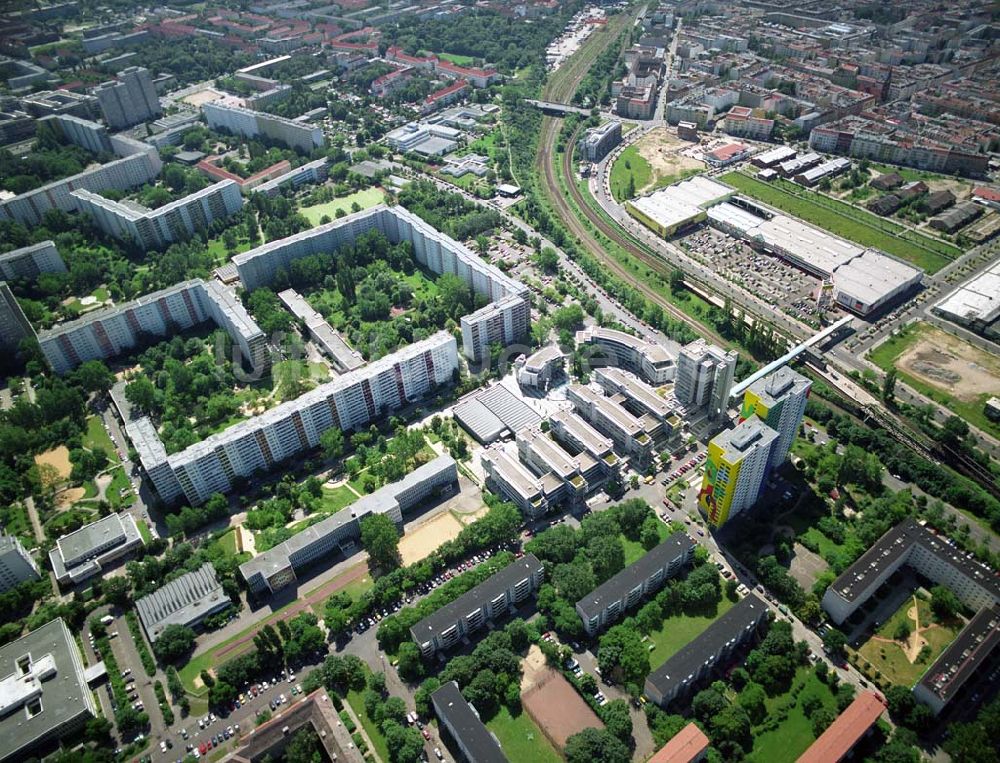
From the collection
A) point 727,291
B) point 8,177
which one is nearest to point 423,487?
point 727,291

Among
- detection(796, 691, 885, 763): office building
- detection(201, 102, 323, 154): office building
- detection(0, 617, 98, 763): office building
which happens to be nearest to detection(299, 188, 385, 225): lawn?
detection(201, 102, 323, 154): office building

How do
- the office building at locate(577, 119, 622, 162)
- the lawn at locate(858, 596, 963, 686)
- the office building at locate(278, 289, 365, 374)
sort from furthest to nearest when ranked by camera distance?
the office building at locate(577, 119, 622, 162) < the office building at locate(278, 289, 365, 374) < the lawn at locate(858, 596, 963, 686)

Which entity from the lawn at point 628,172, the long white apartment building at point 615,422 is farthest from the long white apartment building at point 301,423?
the lawn at point 628,172

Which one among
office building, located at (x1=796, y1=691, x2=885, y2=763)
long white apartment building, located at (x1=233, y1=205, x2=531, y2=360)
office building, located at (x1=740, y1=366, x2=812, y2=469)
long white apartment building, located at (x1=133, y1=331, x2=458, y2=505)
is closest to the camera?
office building, located at (x1=796, y1=691, x2=885, y2=763)

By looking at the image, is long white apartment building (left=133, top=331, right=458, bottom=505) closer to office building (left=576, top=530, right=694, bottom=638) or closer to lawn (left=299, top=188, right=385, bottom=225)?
office building (left=576, top=530, right=694, bottom=638)

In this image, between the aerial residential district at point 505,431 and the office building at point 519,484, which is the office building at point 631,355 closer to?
the aerial residential district at point 505,431

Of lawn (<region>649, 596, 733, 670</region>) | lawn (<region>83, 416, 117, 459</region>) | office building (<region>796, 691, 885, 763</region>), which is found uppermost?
office building (<region>796, 691, 885, 763</region>)

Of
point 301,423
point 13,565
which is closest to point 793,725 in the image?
point 301,423
